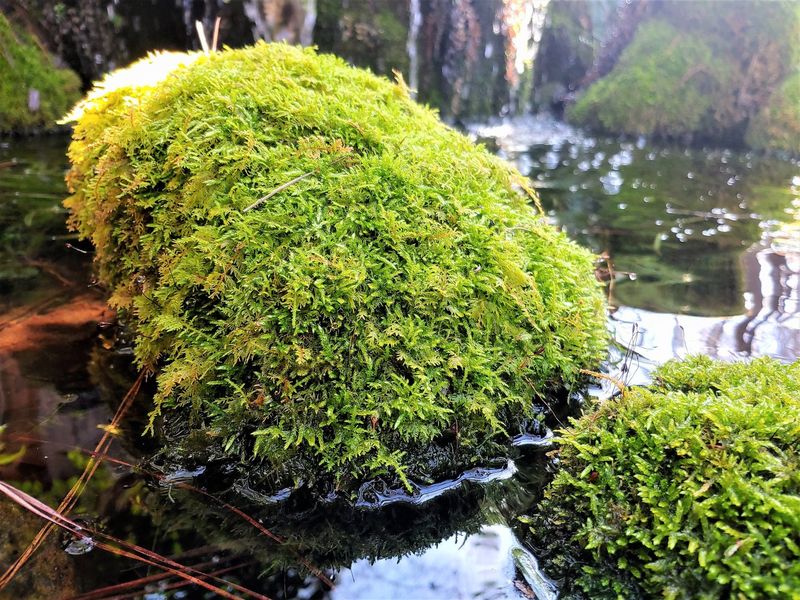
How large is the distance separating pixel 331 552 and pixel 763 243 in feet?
17.6

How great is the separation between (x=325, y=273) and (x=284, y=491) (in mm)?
911

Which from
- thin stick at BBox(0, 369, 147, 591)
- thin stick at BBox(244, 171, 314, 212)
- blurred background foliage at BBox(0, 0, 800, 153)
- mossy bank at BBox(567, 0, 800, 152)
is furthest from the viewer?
mossy bank at BBox(567, 0, 800, 152)

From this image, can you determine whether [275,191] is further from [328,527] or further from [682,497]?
[682,497]

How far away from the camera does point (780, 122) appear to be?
10.8 metres

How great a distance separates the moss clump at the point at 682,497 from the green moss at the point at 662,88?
11.3 metres

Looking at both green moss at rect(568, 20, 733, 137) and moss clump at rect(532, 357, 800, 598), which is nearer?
moss clump at rect(532, 357, 800, 598)

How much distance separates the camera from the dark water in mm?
1838

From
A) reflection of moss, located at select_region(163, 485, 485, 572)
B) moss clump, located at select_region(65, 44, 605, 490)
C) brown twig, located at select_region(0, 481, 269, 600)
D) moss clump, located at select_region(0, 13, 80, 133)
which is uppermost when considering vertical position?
moss clump, located at select_region(0, 13, 80, 133)

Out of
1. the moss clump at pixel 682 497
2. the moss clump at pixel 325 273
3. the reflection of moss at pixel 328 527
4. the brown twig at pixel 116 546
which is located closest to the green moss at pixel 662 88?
the moss clump at pixel 325 273

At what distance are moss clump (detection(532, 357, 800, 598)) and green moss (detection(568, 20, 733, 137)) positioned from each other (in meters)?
11.3

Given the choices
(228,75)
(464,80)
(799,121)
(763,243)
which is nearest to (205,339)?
(228,75)

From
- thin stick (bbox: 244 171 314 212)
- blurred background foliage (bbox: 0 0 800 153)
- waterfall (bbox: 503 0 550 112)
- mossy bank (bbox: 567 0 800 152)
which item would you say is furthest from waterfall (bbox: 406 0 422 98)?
thin stick (bbox: 244 171 314 212)

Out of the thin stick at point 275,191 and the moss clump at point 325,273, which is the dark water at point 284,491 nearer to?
the moss clump at point 325,273

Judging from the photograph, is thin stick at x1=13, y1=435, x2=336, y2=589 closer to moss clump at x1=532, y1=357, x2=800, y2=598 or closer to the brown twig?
the brown twig
